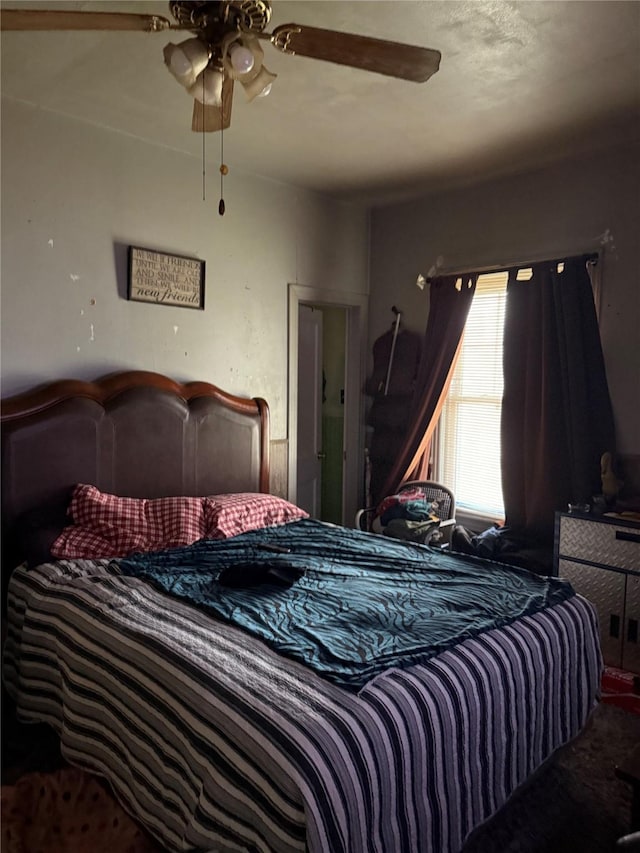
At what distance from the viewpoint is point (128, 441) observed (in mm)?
3201

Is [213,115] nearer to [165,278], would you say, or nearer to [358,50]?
[358,50]

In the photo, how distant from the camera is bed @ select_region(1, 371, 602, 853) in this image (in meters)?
1.42

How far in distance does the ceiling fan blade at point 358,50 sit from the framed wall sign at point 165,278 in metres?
1.83

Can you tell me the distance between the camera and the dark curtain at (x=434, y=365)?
3994mm

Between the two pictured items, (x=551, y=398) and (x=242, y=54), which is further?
(x=551, y=398)

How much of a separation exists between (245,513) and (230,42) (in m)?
2.28

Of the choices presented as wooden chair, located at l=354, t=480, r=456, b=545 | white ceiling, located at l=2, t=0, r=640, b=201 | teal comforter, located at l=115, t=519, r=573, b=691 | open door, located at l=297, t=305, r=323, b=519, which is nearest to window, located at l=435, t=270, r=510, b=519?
wooden chair, located at l=354, t=480, r=456, b=545

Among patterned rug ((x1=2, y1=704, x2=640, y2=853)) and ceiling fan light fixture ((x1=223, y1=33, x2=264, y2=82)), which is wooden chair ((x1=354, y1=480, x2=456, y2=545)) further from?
ceiling fan light fixture ((x1=223, y1=33, x2=264, y2=82))

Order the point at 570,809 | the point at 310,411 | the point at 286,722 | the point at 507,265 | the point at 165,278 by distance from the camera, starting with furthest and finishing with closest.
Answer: the point at 310,411
the point at 507,265
the point at 165,278
the point at 570,809
the point at 286,722

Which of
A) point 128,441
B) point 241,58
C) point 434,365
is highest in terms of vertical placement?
point 241,58

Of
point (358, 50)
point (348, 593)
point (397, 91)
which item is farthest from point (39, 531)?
point (397, 91)

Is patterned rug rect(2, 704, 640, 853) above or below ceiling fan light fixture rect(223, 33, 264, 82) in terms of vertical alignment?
below

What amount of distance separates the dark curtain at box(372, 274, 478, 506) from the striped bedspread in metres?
1.99

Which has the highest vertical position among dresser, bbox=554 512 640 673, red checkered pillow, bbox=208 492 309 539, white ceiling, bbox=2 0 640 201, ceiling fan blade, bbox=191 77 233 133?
white ceiling, bbox=2 0 640 201
